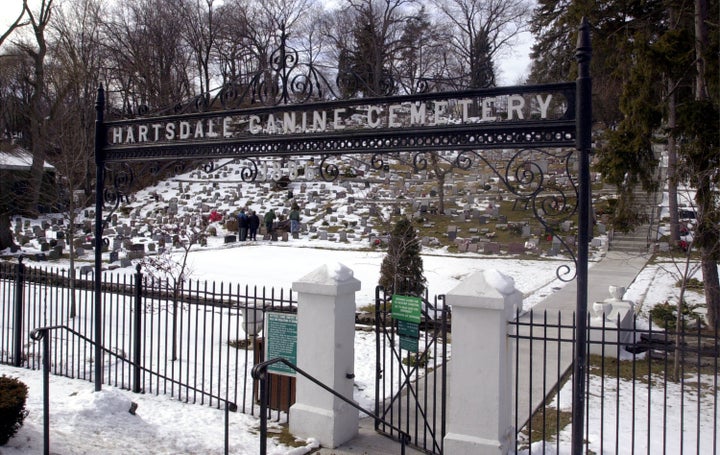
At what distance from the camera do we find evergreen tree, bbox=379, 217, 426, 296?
1327cm

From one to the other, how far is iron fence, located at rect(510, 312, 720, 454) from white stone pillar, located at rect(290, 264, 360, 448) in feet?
5.96

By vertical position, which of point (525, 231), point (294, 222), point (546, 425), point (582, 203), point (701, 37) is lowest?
point (546, 425)

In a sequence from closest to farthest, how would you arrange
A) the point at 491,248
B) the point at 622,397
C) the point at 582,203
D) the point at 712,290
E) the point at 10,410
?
the point at 582,203, the point at 10,410, the point at 622,397, the point at 712,290, the point at 491,248

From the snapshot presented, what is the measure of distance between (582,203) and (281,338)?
390 cm

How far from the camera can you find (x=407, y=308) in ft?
20.7

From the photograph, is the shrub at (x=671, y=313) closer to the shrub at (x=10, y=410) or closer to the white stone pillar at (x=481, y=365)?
the white stone pillar at (x=481, y=365)

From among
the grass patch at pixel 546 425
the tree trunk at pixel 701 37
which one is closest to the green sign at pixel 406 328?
the grass patch at pixel 546 425

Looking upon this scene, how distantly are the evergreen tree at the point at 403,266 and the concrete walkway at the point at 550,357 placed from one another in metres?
2.44

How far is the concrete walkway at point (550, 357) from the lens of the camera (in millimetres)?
6305

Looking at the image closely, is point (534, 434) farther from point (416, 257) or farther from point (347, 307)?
point (416, 257)

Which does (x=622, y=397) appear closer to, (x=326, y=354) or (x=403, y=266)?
(x=326, y=354)

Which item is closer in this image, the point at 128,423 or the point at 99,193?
the point at 128,423

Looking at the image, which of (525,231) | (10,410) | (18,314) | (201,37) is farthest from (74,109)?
(525,231)

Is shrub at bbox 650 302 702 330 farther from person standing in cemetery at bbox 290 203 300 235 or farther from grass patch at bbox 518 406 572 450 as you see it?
person standing in cemetery at bbox 290 203 300 235
